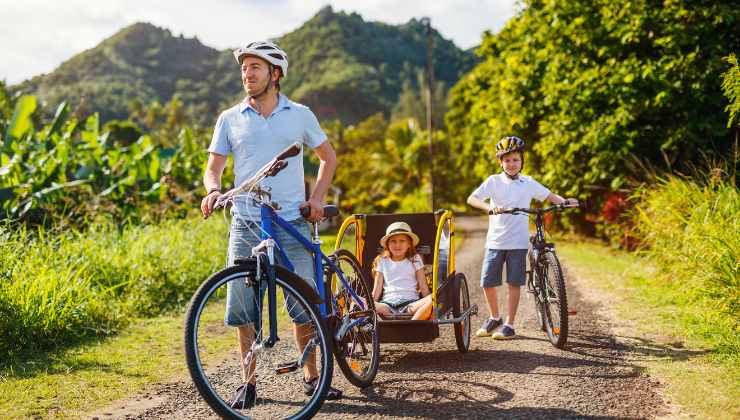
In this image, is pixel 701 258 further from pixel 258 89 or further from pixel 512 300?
pixel 258 89

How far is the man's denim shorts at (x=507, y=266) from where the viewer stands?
664cm

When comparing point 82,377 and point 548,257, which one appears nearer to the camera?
point 82,377

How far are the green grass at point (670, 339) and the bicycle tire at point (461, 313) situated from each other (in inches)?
53.8

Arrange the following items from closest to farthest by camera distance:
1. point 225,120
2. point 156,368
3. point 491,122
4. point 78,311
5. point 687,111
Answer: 1. point 225,120
2. point 156,368
3. point 78,311
4. point 687,111
5. point 491,122

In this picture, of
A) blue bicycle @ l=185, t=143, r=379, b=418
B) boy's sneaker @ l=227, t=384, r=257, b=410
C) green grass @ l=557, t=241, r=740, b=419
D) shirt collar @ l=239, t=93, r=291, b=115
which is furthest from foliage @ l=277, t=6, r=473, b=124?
boy's sneaker @ l=227, t=384, r=257, b=410

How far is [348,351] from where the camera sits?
4883mm

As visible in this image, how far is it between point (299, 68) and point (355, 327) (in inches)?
4492

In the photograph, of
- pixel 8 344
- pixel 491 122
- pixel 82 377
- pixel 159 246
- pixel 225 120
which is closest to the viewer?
pixel 225 120

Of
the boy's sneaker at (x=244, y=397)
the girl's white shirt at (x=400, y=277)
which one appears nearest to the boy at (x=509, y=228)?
the girl's white shirt at (x=400, y=277)

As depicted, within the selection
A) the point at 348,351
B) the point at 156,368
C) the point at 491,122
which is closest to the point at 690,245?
the point at 348,351

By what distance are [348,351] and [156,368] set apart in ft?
6.07

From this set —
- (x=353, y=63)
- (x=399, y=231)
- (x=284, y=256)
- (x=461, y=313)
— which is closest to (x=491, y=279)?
(x=461, y=313)

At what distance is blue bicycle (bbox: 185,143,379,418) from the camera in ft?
13.0

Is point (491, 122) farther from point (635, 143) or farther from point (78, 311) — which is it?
point (78, 311)
